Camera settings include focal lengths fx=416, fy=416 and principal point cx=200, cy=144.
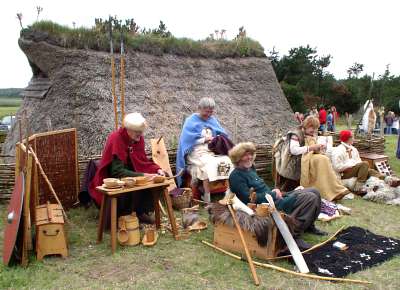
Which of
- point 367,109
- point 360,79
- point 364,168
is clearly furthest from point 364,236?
point 360,79

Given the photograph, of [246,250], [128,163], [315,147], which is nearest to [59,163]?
[128,163]

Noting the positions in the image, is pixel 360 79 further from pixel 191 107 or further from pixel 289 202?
pixel 289 202

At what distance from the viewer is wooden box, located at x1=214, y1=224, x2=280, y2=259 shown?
3.87m

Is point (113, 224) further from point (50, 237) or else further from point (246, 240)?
point (246, 240)

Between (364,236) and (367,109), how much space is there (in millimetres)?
6264

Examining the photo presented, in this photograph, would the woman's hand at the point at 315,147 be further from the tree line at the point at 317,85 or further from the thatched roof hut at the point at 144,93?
the tree line at the point at 317,85

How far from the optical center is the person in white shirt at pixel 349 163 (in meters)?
6.62

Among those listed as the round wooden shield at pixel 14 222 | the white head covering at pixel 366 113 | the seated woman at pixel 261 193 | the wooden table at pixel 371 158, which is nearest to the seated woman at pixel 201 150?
the seated woman at pixel 261 193

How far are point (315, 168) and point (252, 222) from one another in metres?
2.47

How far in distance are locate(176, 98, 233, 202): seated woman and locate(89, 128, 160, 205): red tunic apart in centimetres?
105

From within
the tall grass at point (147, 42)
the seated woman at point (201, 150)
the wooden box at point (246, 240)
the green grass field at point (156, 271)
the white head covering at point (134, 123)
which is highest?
the tall grass at point (147, 42)

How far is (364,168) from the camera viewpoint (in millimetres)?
6648

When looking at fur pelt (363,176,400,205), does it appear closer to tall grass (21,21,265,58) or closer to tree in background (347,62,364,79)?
tall grass (21,21,265,58)

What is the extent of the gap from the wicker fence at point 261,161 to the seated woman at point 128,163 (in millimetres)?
1091
